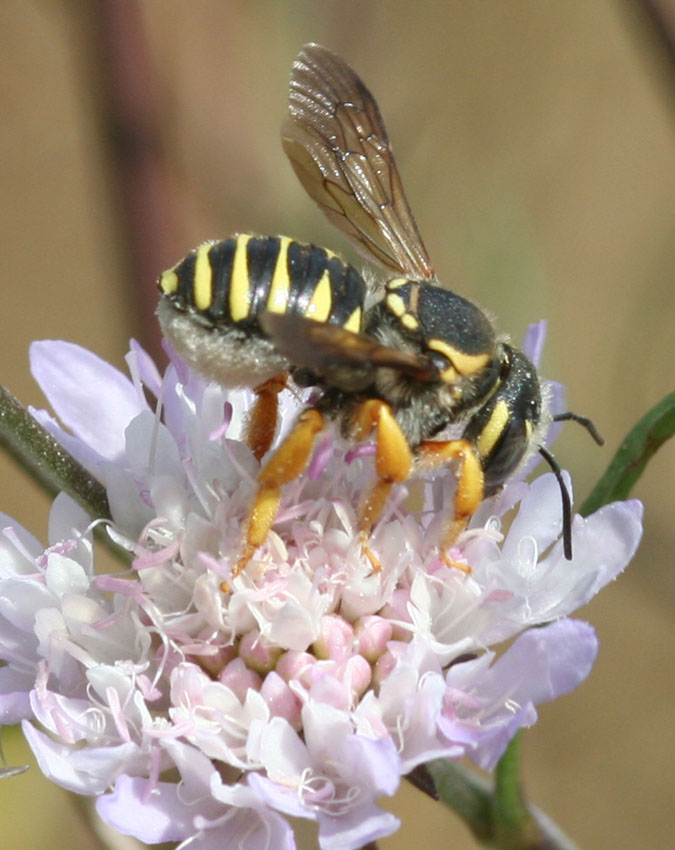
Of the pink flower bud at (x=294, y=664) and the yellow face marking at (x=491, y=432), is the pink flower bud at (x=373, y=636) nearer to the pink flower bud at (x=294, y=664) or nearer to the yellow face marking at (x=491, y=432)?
the pink flower bud at (x=294, y=664)

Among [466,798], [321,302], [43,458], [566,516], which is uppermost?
[321,302]

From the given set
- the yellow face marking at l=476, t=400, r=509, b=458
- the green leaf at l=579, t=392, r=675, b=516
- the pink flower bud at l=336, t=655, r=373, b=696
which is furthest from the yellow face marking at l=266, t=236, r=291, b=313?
the green leaf at l=579, t=392, r=675, b=516

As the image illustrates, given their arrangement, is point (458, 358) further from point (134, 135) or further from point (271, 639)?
point (134, 135)

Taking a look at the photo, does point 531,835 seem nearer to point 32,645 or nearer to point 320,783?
point 320,783

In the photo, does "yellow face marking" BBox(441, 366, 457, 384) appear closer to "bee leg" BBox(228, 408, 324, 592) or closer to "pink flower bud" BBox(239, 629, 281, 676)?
"bee leg" BBox(228, 408, 324, 592)

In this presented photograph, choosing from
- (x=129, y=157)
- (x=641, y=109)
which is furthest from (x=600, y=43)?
(x=129, y=157)

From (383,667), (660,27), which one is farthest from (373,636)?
(660,27)
